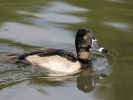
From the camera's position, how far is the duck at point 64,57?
8.11 meters

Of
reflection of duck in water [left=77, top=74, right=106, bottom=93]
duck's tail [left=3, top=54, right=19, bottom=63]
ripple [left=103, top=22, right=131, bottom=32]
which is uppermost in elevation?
ripple [left=103, top=22, right=131, bottom=32]

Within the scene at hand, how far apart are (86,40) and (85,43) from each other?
0.32ft

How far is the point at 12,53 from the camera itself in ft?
29.7

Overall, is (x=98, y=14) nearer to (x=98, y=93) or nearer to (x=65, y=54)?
(x=65, y=54)

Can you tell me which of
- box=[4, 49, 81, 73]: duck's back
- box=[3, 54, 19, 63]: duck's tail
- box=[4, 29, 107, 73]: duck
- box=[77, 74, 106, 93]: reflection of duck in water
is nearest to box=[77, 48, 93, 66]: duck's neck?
box=[4, 29, 107, 73]: duck

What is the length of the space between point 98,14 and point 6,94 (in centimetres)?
572

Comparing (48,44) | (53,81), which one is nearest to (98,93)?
(53,81)

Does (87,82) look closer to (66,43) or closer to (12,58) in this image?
(12,58)

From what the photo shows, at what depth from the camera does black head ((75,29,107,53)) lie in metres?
8.20

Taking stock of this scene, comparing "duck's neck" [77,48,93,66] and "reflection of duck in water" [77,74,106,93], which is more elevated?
"duck's neck" [77,48,93,66]

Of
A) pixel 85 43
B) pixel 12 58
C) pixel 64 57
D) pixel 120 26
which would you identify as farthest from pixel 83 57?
pixel 120 26

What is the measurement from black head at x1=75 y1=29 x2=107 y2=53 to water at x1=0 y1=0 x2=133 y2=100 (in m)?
0.53

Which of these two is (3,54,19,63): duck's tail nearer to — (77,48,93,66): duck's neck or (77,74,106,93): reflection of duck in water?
(77,48,93,66): duck's neck

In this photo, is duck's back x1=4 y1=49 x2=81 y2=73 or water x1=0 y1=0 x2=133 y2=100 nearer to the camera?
water x1=0 y1=0 x2=133 y2=100
